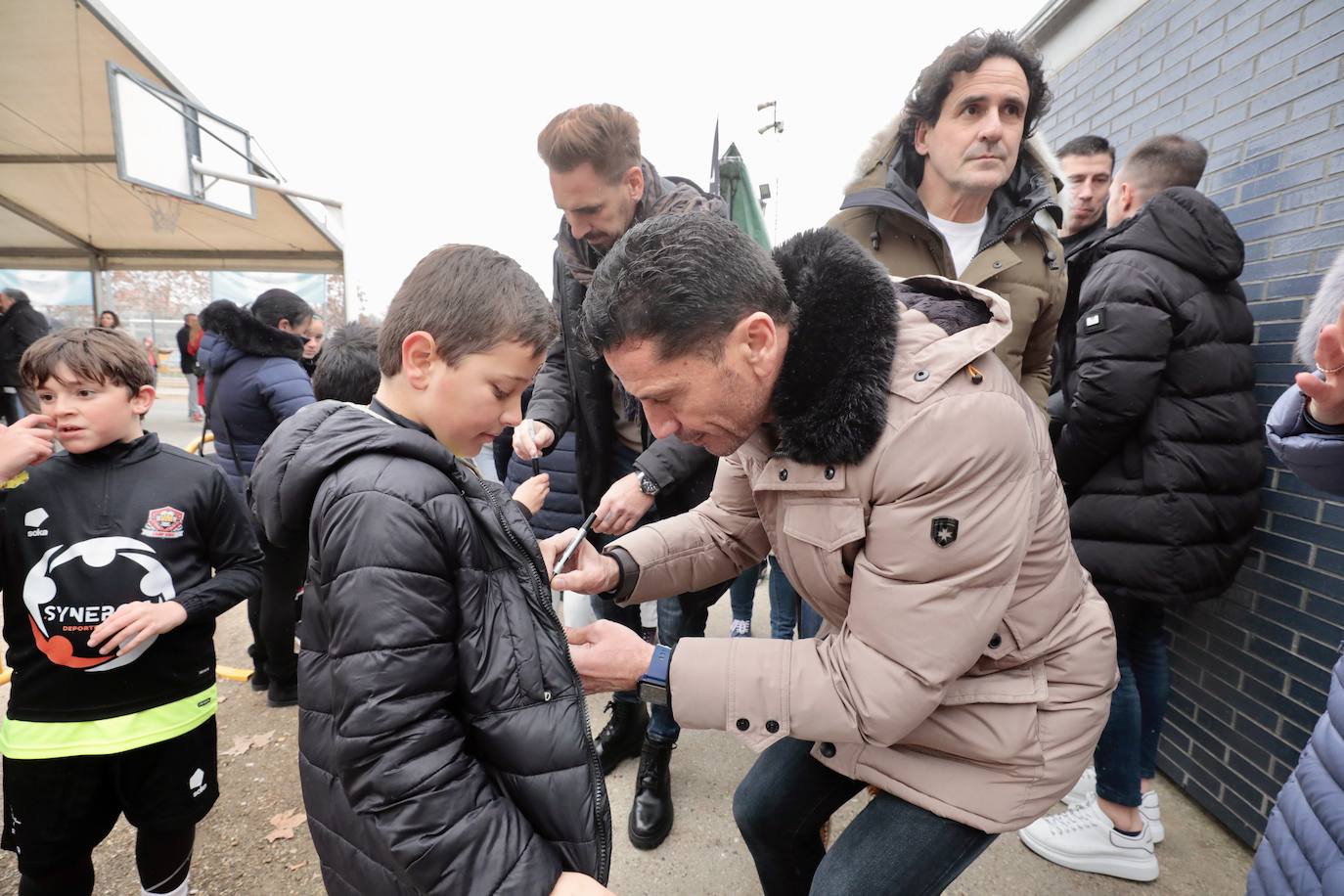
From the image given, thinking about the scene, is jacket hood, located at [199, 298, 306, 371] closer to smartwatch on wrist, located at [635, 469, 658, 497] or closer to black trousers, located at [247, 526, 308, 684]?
black trousers, located at [247, 526, 308, 684]

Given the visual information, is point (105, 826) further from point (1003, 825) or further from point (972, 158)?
point (972, 158)

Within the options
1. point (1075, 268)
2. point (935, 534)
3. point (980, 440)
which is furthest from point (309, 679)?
point (1075, 268)

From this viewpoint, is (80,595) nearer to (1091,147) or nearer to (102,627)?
(102,627)

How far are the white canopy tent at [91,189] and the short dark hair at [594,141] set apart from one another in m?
8.29

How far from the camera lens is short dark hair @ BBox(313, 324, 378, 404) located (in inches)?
125

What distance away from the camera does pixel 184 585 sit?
187 cm

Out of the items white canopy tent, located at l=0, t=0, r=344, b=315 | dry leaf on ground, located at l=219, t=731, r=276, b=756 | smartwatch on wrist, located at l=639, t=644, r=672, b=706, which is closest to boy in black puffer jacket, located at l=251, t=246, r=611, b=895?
smartwatch on wrist, located at l=639, t=644, r=672, b=706

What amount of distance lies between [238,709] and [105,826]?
161cm

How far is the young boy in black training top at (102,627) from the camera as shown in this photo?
167cm

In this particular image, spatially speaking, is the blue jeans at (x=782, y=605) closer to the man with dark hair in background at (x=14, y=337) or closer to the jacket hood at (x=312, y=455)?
the jacket hood at (x=312, y=455)

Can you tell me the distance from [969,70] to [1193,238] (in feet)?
3.28

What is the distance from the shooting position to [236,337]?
330cm

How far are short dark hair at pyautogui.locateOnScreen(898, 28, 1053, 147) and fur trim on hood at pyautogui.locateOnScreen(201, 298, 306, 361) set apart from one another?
310 cm

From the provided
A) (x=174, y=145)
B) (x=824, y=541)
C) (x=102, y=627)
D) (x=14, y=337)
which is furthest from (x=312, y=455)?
(x=174, y=145)
